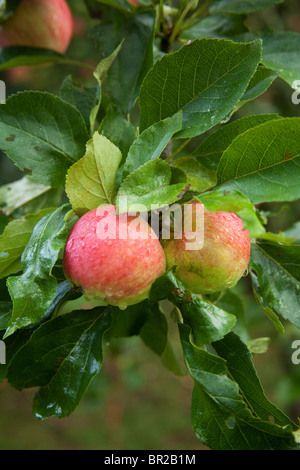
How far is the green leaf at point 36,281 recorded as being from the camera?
458 millimetres

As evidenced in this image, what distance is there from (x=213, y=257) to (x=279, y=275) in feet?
0.40

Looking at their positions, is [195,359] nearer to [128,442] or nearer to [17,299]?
[17,299]

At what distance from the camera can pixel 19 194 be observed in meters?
0.77

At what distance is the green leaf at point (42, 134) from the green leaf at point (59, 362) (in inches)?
6.8

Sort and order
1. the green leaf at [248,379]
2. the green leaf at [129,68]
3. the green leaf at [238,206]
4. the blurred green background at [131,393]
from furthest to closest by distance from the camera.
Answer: the blurred green background at [131,393], the green leaf at [129,68], the green leaf at [248,379], the green leaf at [238,206]

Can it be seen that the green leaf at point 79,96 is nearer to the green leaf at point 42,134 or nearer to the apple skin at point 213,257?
the green leaf at point 42,134

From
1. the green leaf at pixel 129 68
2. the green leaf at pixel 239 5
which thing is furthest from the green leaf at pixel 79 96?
the green leaf at pixel 239 5

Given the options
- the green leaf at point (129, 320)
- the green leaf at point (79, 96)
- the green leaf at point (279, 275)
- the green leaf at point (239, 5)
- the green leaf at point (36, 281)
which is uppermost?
the green leaf at point (239, 5)

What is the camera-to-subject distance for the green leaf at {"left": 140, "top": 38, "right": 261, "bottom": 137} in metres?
0.51

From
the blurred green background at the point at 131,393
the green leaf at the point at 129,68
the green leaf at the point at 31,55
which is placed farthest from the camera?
the blurred green background at the point at 131,393

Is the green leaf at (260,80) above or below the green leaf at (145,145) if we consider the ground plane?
above

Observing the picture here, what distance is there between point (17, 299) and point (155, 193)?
0.54 ft

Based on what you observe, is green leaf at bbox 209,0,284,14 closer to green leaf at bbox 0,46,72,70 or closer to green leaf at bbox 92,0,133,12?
green leaf at bbox 92,0,133,12

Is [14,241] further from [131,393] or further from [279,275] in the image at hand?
[131,393]
